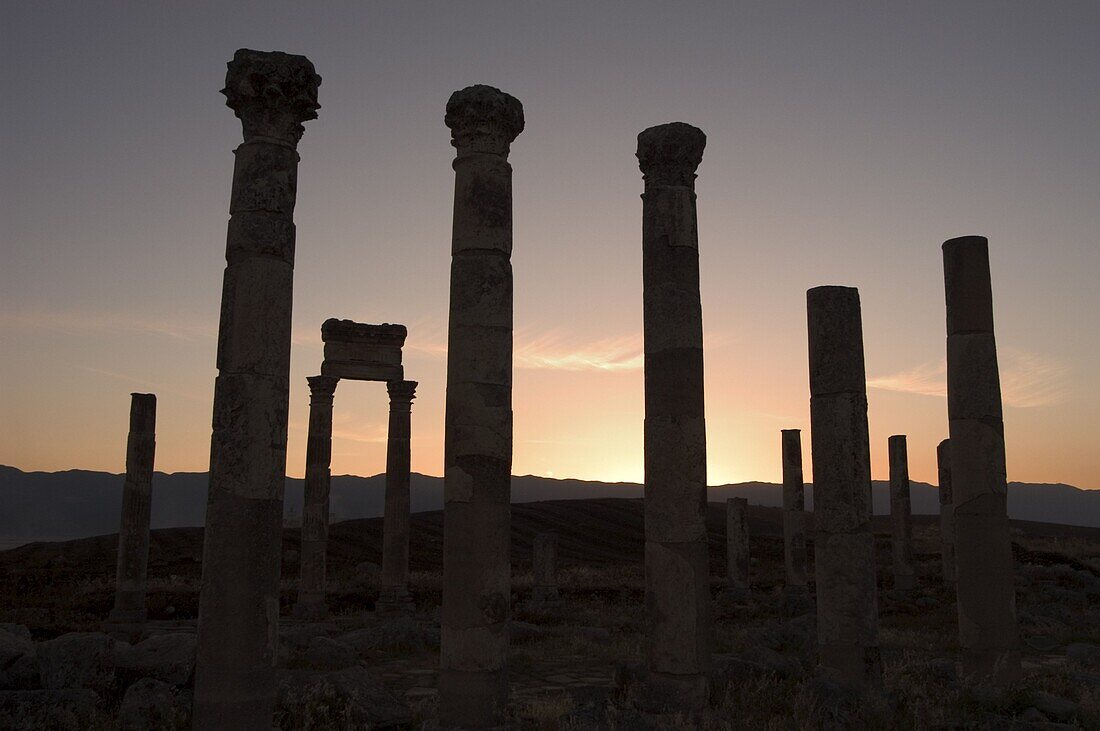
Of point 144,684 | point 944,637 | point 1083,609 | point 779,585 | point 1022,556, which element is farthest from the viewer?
point 1022,556

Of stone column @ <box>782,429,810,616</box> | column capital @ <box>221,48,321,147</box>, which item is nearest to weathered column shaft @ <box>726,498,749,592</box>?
stone column @ <box>782,429,810,616</box>

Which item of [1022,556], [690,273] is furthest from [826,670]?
[1022,556]

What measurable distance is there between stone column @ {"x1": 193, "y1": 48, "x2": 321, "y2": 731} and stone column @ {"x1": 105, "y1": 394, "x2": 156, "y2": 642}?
42.4ft

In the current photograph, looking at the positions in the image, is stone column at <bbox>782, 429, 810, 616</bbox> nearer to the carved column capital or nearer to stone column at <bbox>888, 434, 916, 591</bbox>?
stone column at <bbox>888, 434, 916, 591</bbox>

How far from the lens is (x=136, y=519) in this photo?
71.1 feet

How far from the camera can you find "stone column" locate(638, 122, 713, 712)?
10.7m

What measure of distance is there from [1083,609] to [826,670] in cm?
1586

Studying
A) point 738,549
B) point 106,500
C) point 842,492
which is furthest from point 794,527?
point 106,500

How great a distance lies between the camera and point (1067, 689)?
12305 mm

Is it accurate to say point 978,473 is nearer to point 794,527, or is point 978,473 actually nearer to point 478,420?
point 478,420

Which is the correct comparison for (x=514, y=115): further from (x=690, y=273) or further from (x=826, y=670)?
(x=826, y=670)

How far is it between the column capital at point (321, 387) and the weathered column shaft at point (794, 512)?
44.8 feet

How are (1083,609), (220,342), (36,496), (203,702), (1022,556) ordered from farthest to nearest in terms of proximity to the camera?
(36,496) < (1022,556) < (1083,609) < (220,342) < (203,702)

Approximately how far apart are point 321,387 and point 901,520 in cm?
1965
